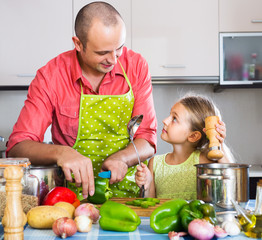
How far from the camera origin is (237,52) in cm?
271

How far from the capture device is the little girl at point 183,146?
1662 millimetres

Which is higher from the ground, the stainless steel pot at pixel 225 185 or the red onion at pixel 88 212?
the stainless steel pot at pixel 225 185

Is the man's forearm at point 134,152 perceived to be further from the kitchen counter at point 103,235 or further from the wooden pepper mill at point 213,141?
the kitchen counter at point 103,235

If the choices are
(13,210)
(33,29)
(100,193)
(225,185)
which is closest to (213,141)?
(225,185)

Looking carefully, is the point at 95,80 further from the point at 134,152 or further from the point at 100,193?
A: the point at 100,193

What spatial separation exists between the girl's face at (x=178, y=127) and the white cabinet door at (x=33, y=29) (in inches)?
50.7

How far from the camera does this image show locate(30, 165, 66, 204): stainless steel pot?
1.13m

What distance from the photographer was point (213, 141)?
4.14ft

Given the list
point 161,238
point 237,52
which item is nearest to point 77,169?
point 161,238

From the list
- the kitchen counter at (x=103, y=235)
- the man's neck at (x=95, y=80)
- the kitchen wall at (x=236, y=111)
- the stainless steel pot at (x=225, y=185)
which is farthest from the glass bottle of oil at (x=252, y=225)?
the kitchen wall at (x=236, y=111)

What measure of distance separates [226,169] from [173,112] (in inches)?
28.7

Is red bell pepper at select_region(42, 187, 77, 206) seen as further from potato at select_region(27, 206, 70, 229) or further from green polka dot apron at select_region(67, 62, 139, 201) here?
green polka dot apron at select_region(67, 62, 139, 201)

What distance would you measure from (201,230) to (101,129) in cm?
88

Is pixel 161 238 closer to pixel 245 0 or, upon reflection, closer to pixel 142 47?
pixel 142 47
